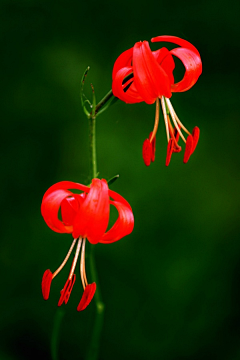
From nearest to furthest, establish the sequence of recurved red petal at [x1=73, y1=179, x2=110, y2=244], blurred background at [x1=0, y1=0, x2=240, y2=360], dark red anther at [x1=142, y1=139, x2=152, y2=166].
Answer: recurved red petal at [x1=73, y1=179, x2=110, y2=244] → dark red anther at [x1=142, y1=139, x2=152, y2=166] → blurred background at [x1=0, y1=0, x2=240, y2=360]

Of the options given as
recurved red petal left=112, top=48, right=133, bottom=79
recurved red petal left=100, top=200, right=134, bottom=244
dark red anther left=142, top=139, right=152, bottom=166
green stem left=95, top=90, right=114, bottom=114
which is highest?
recurved red petal left=112, top=48, right=133, bottom=79

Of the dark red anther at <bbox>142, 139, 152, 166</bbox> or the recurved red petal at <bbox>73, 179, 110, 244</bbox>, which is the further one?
the dark red anther at <bbox>142, 139, 152, 166</bbox>

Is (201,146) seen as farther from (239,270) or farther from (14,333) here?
(14,333)

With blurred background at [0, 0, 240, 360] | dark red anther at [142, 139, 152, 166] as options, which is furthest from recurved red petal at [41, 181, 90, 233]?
blurred background at [0, 0, 240, 360]

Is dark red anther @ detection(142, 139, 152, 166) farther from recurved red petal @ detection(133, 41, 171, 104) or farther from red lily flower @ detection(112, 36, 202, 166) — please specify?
recurved red petal @ detection(133, 41, 171, 104)

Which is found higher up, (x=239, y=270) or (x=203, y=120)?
(x=203, y=120)

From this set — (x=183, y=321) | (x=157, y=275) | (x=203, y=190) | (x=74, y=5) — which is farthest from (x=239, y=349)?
(x=74, y=5)

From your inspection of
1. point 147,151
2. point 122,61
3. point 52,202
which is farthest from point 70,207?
point 122,61

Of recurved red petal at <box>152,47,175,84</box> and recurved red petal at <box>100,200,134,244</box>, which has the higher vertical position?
recurved red petal at <box>152,47,175,84</box>
